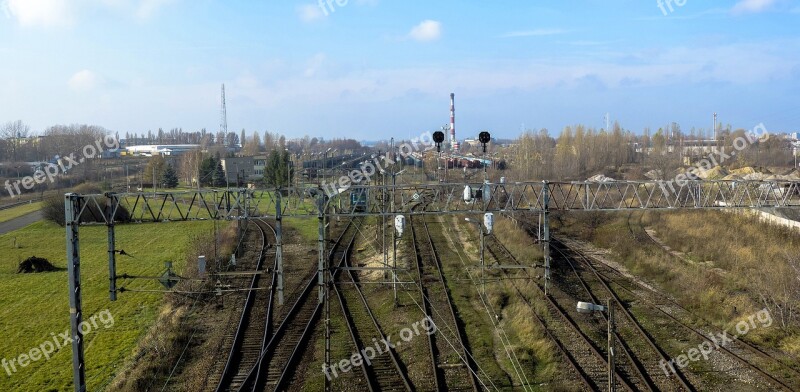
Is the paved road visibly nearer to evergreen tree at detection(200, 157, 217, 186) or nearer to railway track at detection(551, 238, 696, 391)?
evergreen tree at detection(200, 157, 217, 186)

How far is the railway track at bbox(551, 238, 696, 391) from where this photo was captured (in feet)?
37.2

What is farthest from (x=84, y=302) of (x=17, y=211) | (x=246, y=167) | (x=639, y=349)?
(x=246, y=167)

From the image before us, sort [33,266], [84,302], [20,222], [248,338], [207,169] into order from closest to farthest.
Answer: [248,338]
[84,302]
[33,266]
[20,222]
[207,169]

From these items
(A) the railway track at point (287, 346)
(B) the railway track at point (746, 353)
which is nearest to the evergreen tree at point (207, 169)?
(A) the railway track at point (287, 346)

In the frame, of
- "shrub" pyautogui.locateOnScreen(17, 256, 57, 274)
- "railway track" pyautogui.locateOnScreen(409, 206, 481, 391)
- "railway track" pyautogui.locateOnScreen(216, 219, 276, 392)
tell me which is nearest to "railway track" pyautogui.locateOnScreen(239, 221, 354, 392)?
"railway track" pyautogui.locateOnScreen(216, 219, 276, 392)

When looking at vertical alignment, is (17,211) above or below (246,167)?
below

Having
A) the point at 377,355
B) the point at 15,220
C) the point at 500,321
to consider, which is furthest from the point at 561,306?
the point at 15,220

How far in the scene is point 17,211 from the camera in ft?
143

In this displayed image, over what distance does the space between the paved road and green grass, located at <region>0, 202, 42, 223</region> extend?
0.64 meters

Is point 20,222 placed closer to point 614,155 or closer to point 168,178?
point 168,178

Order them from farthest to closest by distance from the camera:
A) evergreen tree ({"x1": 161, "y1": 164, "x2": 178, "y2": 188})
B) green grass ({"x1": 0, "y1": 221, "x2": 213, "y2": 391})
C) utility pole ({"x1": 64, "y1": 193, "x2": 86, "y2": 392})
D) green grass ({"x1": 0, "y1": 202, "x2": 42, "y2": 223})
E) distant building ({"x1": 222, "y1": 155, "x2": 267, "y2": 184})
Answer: distant building ({"x1": 222, "y1": 155, "x2": 267, "y2": 184}) → evergreen tree ({"x1": 161, "y1": 164, "x2": 178, "y2": 188}) → green grass ({"x1": 0, "y1": 202, "x2": 42, "y2": 223}) → green grass ({"x1": 0, "y1": 221, "x2": 213, "y2": 391}) → utility pole ({"x1": 64, "y1": 193, "x2": 86, "y2": 392})

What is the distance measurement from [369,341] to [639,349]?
6005mm

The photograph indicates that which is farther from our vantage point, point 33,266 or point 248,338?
point 33,266

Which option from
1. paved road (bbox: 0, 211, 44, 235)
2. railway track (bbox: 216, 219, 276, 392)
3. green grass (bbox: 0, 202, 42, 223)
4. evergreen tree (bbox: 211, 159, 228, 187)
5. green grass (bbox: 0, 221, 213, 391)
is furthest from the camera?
evergreen tree (bbox: 211, 159, 228, 187)
